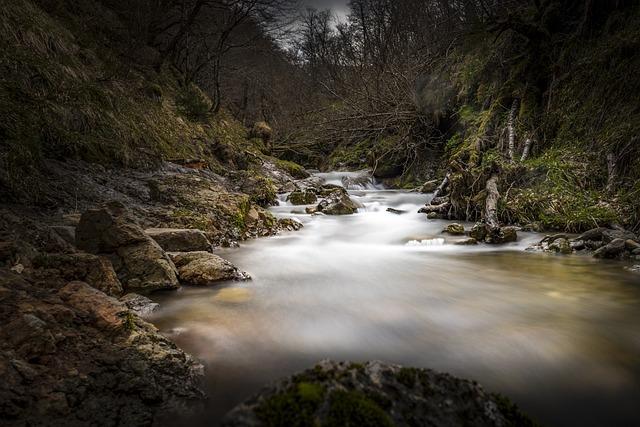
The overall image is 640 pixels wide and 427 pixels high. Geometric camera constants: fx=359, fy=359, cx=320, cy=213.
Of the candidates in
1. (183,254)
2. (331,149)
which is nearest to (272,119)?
(331,149)

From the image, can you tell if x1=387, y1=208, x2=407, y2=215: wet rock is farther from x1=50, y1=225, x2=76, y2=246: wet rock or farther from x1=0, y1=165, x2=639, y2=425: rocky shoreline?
x1=50, y1=225, x2=76, y2=246: wet rock

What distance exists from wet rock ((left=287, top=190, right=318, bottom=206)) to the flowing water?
5.09 m

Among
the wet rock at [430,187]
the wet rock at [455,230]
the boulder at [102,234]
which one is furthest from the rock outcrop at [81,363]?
the wet rock at [430,187]

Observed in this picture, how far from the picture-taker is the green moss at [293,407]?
100 cm

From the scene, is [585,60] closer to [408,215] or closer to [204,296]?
[408,215]

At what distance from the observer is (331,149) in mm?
20016

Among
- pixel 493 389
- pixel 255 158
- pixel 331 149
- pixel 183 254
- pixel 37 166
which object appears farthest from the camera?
pixel 331 149

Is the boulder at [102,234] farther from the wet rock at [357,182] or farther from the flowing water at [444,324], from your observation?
the wet rock at [357,182]

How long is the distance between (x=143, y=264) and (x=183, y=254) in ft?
2.08

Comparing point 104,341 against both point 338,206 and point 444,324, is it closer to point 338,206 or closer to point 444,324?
point 444,324

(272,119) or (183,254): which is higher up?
(272,119)

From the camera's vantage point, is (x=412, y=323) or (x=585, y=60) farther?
(x=585, y=60)

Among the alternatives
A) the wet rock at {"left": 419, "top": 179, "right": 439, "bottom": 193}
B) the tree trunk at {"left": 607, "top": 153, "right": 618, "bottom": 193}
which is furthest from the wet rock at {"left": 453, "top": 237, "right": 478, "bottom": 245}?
the wet rock at {"left": 419, "top": 179, "right": 439, "bottom": 193}

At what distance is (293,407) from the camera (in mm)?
1044
